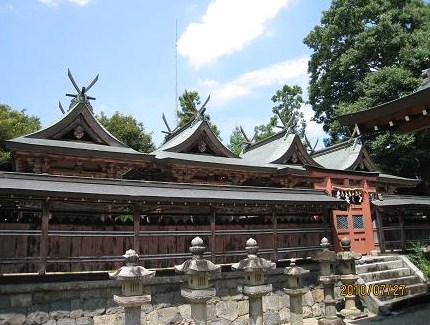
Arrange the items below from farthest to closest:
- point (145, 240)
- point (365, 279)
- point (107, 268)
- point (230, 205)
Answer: point (365, 279) < point (230, 205) < point (145, 240) < point (107, 268)

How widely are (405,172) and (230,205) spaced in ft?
69.7

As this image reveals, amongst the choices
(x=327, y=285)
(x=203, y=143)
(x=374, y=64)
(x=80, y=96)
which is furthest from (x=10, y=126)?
(x=374, y=64)

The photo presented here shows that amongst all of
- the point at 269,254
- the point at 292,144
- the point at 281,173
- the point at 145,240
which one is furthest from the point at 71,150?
the point at 292,144

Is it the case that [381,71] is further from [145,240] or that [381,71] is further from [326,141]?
[145,240]

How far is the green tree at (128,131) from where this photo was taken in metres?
40.3

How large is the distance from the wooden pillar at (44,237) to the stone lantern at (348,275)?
9.50 meters

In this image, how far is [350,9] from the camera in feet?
107

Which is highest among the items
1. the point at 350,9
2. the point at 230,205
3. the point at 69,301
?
the point at 350,9

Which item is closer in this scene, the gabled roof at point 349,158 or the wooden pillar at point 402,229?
the wooden pillar at point 402,229

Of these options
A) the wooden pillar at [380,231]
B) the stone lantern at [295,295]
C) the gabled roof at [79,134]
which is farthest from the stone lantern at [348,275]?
the gabled roof at [79,134]

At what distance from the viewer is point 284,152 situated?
69.8ft

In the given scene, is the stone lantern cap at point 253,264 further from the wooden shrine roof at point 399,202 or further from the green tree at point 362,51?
the green tree at point 362,51

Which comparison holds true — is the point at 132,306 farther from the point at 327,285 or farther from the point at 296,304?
the point at 327,285

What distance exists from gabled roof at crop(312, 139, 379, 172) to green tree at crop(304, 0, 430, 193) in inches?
195
